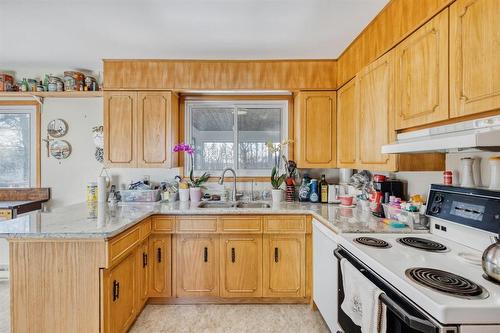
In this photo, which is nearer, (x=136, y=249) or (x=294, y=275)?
(x=136, y=249)

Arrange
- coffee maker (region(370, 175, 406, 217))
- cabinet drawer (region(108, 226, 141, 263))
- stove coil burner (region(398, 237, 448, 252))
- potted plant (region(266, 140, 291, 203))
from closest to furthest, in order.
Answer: stove coil burner (region(398, 237, 448, 252)) < cabinet drawer (region(108, 226, 141, 263)) < coffee maker (region(370, 175, 406, 217)) < potted plant (region(266, 140, 291, 203))

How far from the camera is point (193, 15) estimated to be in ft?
6.35

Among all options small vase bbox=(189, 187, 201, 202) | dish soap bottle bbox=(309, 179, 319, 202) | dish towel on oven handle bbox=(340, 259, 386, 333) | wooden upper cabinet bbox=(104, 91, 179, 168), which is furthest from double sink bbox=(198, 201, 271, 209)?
dish towel on oven handle bbox=(340, 259, 386, 333)

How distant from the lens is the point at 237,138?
3.19m

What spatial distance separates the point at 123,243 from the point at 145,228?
0.42 metres

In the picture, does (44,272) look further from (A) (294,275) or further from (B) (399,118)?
(B) (399,118)

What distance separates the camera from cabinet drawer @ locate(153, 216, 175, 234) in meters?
A: 2.41

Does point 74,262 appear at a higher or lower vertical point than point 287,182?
lower

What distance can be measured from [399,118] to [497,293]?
110cm

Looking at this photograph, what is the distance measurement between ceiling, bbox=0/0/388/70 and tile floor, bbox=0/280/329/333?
7.99 feet

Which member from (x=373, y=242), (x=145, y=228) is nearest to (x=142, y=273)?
(x=145, y=228)

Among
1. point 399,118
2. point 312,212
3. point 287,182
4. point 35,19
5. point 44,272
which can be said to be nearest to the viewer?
point 44,272

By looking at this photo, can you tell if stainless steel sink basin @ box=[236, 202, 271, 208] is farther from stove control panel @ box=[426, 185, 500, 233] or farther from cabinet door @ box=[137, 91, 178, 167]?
stove control panel @ box=[426, 185, 500, 233]

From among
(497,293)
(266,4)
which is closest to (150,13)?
(266,4)
